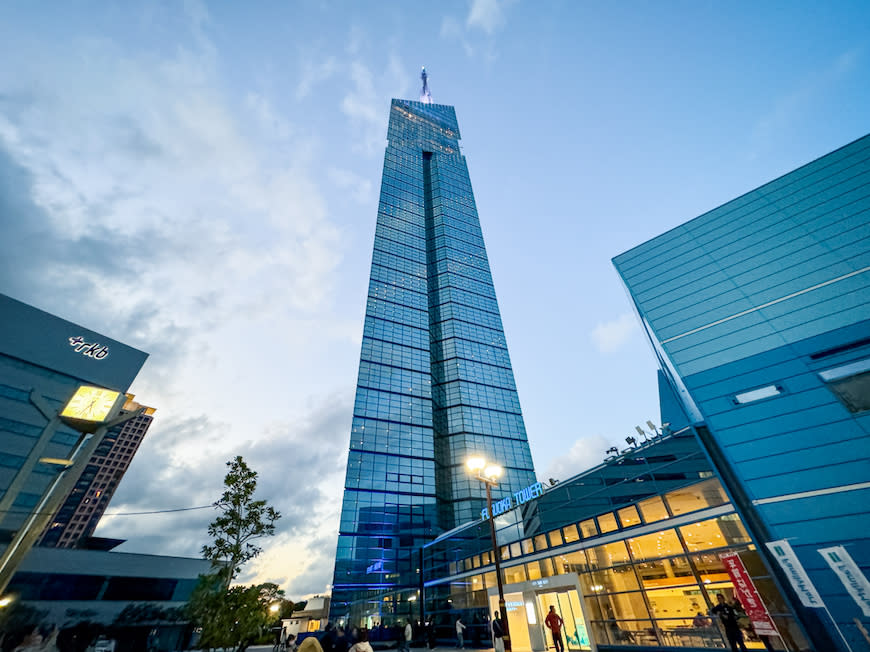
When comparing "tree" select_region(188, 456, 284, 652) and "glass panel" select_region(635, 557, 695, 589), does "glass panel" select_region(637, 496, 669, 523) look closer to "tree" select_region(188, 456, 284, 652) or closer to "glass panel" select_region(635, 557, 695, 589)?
"glass panel" select_region(635, 557, 695, 589)

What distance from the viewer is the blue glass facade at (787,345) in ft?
41.1

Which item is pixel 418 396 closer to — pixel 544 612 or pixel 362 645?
pixel 544 612

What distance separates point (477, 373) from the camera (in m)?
71.8

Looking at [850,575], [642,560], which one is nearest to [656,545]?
[642,560]

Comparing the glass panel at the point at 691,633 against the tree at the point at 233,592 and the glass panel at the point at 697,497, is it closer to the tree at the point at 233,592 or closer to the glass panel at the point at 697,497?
the glass panel at the point at 697,497

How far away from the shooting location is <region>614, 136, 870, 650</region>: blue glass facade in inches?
493

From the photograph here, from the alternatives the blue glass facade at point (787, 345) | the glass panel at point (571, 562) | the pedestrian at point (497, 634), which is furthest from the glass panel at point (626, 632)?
the blue glass facade at point (787, 345)

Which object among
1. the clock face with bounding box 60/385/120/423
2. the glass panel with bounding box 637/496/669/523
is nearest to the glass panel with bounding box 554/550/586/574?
the glass panel with bounding box 637/496/669/523

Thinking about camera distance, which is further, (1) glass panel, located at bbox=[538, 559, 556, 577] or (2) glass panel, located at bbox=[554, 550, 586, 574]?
(1) glass panel, located at bbox=[538, 559, 556, 577]

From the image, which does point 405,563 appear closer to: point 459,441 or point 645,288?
point 459,441

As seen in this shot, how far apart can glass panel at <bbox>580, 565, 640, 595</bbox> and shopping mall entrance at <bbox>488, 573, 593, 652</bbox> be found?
1.80 metres

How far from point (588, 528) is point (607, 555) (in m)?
1.48

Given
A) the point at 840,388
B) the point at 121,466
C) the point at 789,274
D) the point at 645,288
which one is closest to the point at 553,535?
the point at 840,388

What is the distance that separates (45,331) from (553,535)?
4265cm
